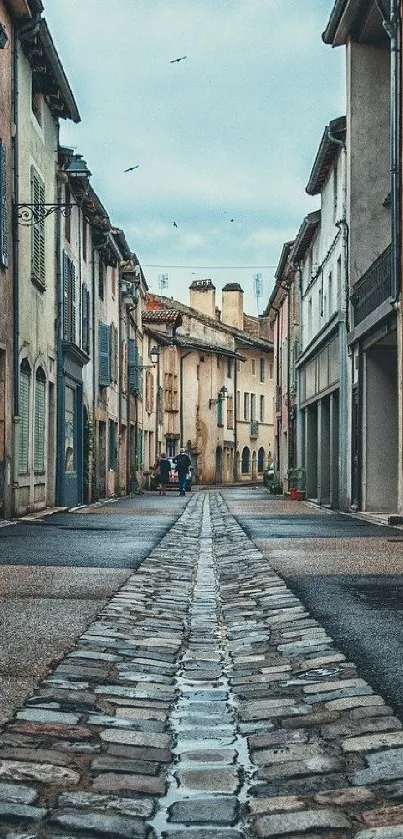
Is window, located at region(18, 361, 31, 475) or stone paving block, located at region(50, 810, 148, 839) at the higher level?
window, located at region(18, 361, 31, 475)

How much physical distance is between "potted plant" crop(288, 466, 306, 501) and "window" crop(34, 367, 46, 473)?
12.1 m

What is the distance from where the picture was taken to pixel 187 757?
3809 millimetres

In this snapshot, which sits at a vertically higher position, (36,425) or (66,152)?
(66,152)

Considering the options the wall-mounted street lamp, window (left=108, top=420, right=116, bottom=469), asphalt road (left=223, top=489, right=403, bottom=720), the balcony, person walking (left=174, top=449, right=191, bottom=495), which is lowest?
asphalt road (left=223, top=489, right=403, bottom=720)

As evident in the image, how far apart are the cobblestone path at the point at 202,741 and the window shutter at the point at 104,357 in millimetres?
25853

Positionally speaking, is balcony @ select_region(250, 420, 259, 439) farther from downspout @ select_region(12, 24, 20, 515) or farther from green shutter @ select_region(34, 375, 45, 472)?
downspout @ select_region(12, 24, 20, 515)

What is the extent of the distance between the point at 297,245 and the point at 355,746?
31.5 meters

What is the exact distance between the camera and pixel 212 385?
6819cm

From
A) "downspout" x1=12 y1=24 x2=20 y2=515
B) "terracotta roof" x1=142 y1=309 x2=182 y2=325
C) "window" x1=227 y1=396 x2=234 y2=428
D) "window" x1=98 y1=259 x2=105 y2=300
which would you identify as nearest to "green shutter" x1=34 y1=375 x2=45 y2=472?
"downspout" x1=12 y1=24 x2=20 y2=515

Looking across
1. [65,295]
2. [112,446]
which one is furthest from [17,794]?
[112,446]

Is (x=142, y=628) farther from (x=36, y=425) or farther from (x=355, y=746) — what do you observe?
(x=36, y=425)

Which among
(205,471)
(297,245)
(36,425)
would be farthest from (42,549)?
(205,471)

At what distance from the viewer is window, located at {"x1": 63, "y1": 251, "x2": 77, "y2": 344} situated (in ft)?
81.7

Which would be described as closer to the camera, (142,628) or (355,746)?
(355,746)
